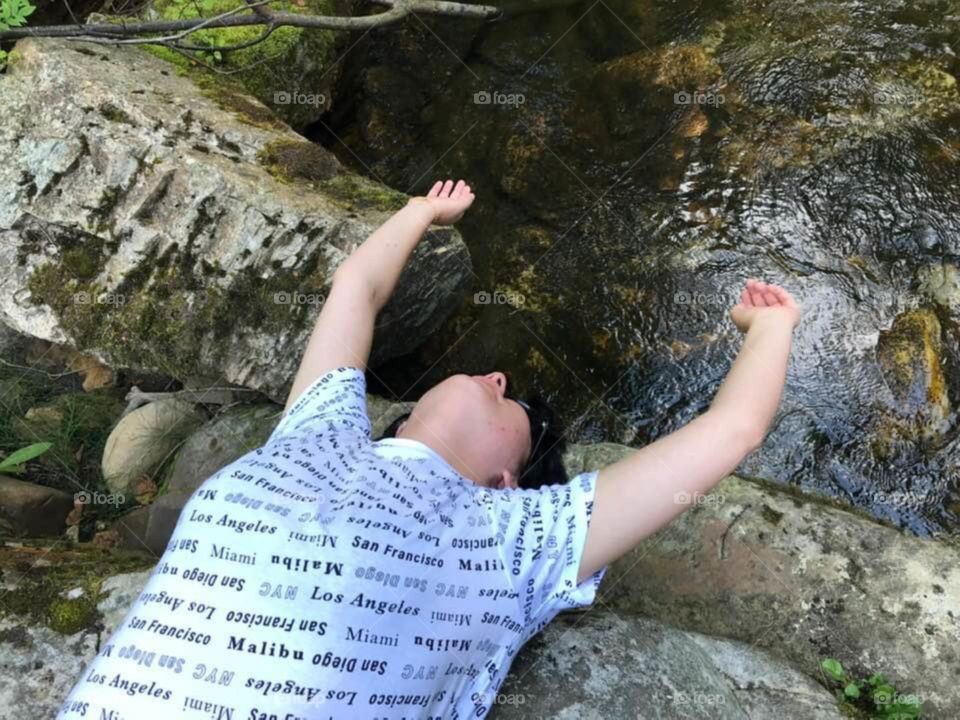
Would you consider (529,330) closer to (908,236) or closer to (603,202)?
(603,202)

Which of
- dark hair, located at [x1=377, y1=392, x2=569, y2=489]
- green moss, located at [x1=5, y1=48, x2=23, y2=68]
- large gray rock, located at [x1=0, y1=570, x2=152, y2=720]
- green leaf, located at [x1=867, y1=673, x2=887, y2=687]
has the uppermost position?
green moss, located at [x1=5, y1=48, x2=23, y2=68]

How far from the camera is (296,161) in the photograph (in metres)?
3.28

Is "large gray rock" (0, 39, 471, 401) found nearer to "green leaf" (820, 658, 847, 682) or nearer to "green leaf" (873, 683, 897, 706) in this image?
"green leaf" (820, 658, 847, 682)

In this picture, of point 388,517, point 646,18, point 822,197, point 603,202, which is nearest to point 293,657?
point 388,517

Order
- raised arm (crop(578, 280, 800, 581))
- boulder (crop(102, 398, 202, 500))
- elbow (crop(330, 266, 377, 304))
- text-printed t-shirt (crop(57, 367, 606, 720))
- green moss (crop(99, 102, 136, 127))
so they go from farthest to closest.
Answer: boulder (crop(102, 398, 202, 500)), green moss (crop(99, 102, 136, 127)), elbow (crop(330, 266, 377, 304)), raised arm (crop(578, 280, 800, 581)), text-printed t-shirt (crop(57, 367, 606, 720))

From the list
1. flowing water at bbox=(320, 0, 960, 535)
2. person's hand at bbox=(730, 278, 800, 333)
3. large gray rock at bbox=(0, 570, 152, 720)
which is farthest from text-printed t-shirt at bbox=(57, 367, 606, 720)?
flowing water at bbox=(320, 0, 960, 535)

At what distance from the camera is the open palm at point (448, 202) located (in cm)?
282

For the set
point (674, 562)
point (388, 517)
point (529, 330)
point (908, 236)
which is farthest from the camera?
point (529, 330)

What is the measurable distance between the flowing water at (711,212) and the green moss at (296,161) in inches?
40.1

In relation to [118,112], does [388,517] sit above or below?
below

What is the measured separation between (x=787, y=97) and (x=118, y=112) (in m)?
3.49

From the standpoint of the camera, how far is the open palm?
2820 mm

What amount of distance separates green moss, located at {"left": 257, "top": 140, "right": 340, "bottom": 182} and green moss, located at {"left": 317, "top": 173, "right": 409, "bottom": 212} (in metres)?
0.06

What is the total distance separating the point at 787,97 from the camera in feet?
13.1
